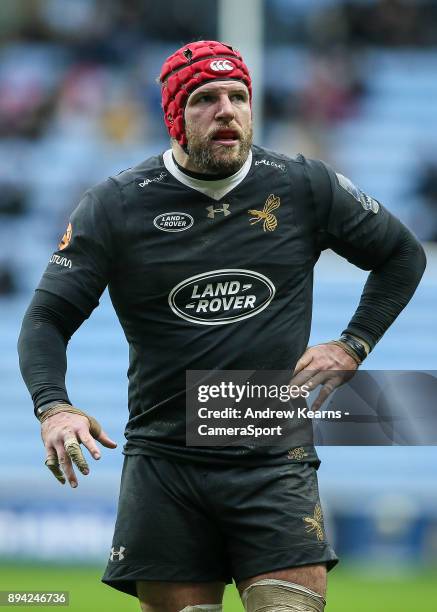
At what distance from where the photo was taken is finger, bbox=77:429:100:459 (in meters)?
4.66

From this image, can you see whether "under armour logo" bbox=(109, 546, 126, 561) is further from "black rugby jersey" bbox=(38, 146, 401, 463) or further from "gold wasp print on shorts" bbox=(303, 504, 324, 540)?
"gold wasp print on shorts" bbox=(303, 504, 324, 540)

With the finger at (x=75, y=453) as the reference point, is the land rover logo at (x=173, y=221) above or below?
above

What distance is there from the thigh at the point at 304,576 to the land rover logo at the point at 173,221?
4.34ft

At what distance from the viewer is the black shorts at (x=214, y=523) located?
16.1 feet

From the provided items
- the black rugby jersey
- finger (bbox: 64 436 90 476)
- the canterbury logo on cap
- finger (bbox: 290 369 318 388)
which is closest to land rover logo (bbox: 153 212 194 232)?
the black rugby jersey

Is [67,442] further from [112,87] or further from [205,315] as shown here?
[112,87]

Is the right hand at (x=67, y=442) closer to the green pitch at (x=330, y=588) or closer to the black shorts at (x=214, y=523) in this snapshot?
the black shorts at (x=214, y=523)

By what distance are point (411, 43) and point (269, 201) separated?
1110 centimetres

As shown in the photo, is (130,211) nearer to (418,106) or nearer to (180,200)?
(180,200)

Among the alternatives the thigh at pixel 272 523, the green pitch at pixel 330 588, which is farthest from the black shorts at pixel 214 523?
the green pitch at pixel 330 588

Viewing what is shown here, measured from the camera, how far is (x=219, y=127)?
17.0 ft

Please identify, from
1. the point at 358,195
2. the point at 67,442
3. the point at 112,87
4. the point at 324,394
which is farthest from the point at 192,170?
the point at 112,87

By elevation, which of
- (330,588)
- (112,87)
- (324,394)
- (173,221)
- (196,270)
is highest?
(112,87)

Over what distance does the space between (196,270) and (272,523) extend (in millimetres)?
975
